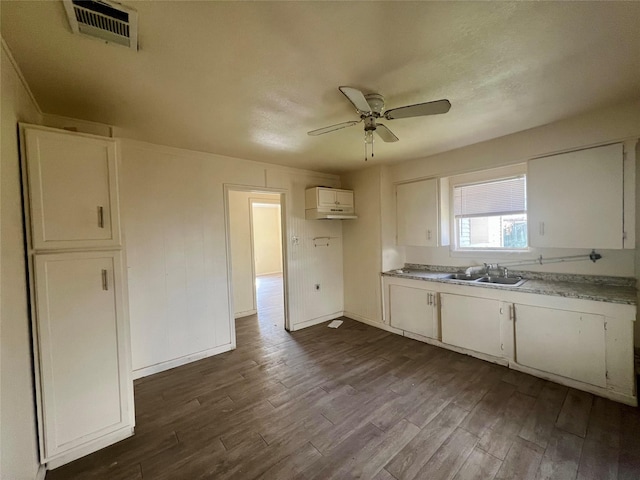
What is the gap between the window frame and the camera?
3.17 m

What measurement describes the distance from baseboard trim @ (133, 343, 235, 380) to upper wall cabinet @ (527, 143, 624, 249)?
12.9 ft

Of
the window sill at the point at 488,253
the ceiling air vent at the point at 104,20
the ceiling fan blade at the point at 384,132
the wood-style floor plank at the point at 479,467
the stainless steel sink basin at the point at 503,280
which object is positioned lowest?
the wood-style floor plank at the point at 479,467

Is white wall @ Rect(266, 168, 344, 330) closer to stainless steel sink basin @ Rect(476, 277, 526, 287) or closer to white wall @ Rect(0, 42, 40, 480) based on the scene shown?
stainless steel sink basin @ Rect(476, 277, 526, 287)

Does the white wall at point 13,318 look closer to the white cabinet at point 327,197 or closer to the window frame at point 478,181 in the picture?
the white cabinet at point 327,197

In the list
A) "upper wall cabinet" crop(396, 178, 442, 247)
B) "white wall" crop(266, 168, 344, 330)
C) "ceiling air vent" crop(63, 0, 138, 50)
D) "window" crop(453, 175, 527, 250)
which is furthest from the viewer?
"white wall" crop(266, 168, 344, 330)

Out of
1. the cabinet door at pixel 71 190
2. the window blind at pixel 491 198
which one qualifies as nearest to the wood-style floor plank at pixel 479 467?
the window blind at pixel 491 198

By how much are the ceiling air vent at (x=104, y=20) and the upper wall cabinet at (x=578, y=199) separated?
142 inches

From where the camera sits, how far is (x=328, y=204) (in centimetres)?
408

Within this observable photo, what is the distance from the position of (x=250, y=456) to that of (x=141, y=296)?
79.1 inches

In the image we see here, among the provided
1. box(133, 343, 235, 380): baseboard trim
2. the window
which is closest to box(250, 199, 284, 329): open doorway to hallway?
box(133, 343, 235, 380): baseboard trim

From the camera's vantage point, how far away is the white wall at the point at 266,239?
974cm

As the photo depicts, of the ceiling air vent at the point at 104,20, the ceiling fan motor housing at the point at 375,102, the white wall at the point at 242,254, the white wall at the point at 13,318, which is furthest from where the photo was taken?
the white wall at the point at 242,254

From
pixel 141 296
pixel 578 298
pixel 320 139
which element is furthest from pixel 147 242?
pixel 578 298

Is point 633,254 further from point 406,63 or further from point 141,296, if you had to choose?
point 141,296
